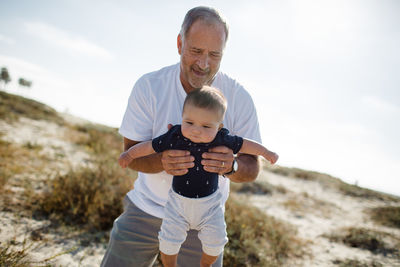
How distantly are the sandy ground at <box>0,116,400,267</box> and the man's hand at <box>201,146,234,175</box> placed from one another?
1551mm

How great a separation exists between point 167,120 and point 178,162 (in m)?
0.50

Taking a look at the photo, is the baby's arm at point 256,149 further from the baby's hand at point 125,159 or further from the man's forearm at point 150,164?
the baby's hand at point 125,159

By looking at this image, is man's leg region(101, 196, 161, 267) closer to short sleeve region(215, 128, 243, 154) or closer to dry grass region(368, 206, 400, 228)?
short sleeve region(215, 128, 243, 154)

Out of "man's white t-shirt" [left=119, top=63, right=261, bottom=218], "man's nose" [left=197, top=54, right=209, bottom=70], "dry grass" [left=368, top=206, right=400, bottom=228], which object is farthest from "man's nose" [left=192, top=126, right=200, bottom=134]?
"dry grass" [left=368, top=206, right=400, bottom=228]

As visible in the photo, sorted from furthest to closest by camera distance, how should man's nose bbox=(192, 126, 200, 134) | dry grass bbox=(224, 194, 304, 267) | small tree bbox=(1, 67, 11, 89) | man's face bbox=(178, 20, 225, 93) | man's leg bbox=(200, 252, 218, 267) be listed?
small tree bbox=(1, 67, 11, 89), dry grass bbox=(224, 194, 304, 267), man's face bbox=(178, 20, 225, 93), man's leg bbox=(200, 252, 218, 267), man's nose bbox=(192, 126, 200, 134)

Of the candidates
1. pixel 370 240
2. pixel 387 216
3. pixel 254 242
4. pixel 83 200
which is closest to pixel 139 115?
pixel 83 200

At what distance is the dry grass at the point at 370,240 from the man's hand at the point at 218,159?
6268 mm

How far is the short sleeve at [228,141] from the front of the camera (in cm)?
204

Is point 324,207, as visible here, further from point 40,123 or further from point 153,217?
point 40,123

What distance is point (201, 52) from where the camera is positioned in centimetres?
226

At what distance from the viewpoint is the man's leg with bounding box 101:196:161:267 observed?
225 centimetres

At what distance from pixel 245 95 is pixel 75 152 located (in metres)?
8.58

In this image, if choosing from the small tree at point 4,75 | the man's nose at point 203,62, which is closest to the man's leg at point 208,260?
the man's nose at point 203,62

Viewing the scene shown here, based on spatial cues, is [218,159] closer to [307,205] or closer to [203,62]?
[203,62]
